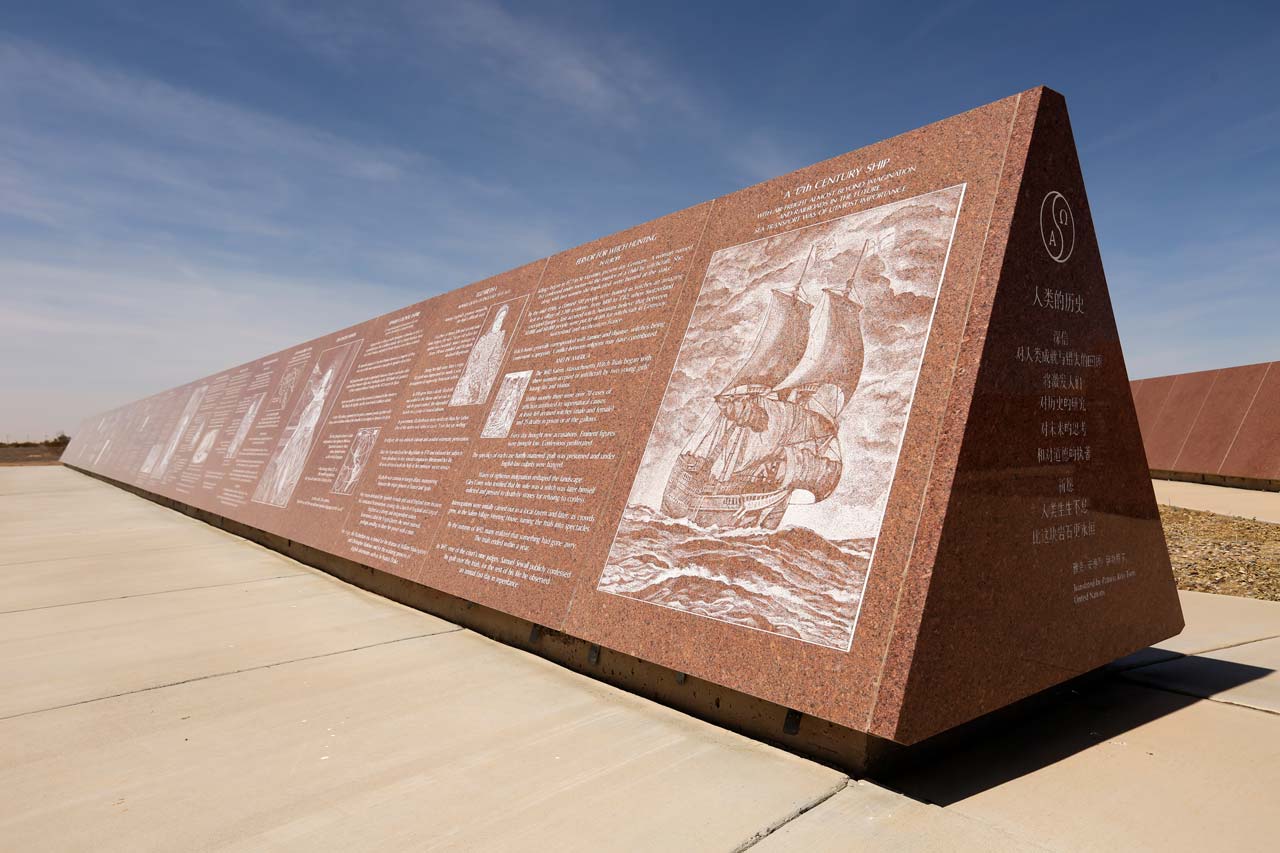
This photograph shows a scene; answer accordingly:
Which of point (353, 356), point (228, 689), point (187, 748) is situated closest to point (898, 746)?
point (187, 748)

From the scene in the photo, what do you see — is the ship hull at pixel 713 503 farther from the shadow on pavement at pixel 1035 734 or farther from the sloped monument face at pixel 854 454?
the shadow on pavement at pixel 1035 734

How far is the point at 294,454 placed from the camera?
25.6 ft

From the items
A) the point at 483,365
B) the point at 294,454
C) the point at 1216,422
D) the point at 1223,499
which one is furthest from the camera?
the point at 1216,422

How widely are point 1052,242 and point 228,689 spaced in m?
3.97

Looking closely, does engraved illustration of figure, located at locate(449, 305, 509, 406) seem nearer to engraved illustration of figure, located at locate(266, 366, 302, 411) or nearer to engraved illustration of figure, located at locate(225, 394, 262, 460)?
engraved illustration of figure, located at locate(266, 366, 302, 411)

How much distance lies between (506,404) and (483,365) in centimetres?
68

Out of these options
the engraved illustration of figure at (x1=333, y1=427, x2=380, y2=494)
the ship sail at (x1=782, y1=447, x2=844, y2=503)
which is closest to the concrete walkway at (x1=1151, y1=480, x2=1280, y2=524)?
the ship sail at (x1=782, y1=447, x2=844, y2=503)

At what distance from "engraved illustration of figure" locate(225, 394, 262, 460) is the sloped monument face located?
651 cm

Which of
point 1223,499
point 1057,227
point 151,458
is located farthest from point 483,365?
point 151,458

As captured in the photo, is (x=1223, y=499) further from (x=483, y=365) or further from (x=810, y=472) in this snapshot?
(x=810, y=472)

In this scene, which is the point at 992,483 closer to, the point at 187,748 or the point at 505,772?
the point at 505,772

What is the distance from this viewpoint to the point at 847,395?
287 centimetres

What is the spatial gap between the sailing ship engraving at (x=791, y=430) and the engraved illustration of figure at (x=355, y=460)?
3587 mm

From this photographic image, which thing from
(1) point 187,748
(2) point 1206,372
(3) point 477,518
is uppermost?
(2) point 1206,372
